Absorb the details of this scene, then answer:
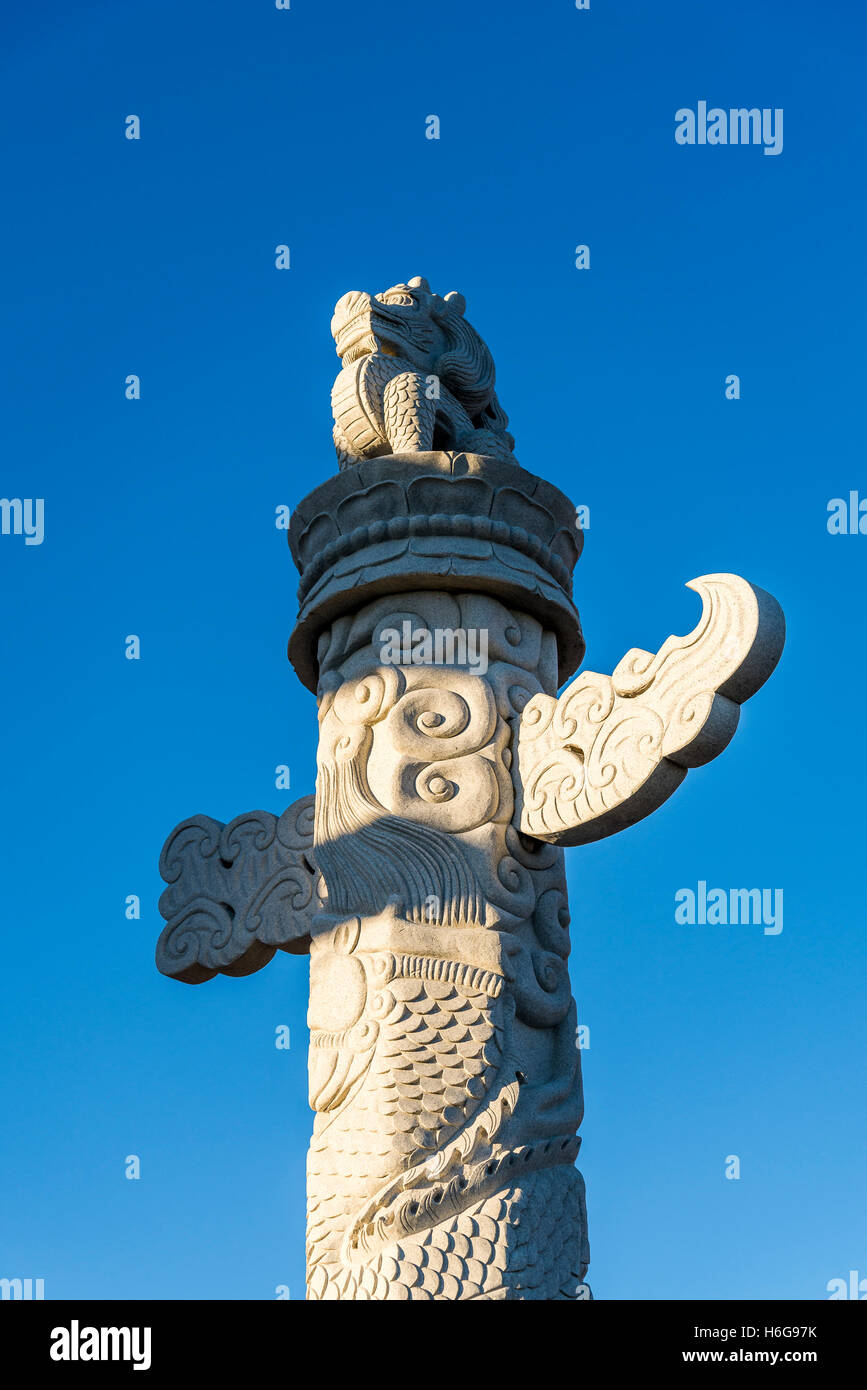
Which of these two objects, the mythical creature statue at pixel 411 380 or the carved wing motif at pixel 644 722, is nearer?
the carved wing motif at pixel 644 722

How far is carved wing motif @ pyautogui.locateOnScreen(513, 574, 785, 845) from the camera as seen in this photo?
4.99 m

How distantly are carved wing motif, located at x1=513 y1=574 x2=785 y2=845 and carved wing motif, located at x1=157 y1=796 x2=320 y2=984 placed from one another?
124 cm

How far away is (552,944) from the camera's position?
18.3 ft

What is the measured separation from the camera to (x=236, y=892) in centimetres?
655

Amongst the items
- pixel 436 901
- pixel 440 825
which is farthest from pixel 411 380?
pixel 436 901

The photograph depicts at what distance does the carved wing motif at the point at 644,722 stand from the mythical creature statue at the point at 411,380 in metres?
1.48

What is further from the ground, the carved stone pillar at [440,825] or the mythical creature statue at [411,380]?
the mythical creature statue at [411,380]

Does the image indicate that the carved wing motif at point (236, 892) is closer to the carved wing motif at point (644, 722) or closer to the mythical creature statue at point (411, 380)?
the carved wing motif at point (644, 722)

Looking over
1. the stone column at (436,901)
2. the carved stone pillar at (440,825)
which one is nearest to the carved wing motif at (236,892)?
the carved stone pillar at (440,825)

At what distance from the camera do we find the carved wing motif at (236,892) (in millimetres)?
6340

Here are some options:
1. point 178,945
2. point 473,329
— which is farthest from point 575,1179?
point 473,329

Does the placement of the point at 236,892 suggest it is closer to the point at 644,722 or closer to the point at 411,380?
the point at 644,722

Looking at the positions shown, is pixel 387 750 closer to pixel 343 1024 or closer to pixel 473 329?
pixel 343 1024

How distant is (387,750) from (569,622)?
1115 mm
